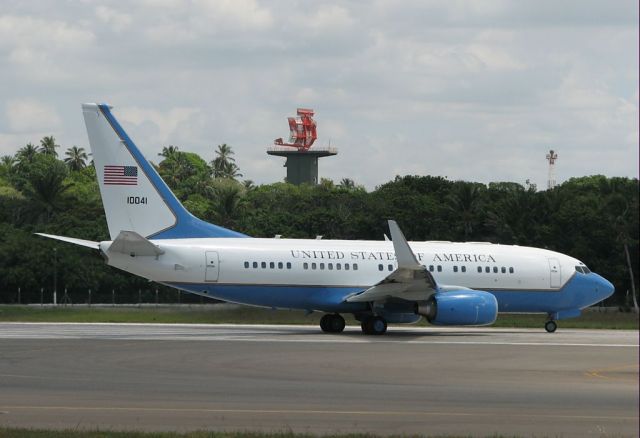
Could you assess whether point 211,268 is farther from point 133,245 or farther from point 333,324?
point 333,324

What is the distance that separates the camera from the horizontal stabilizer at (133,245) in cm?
3497

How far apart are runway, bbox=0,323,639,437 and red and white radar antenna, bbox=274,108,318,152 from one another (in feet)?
416

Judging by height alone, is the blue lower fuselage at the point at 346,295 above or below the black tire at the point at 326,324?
above

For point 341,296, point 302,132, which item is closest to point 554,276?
point 341,296

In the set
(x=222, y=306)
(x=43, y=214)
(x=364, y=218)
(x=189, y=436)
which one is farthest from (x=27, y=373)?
(x=43, y=214)

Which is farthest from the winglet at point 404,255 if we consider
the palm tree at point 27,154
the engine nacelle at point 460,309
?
the palm tree at point 27,154

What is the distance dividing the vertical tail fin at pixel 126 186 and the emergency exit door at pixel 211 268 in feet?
4.06

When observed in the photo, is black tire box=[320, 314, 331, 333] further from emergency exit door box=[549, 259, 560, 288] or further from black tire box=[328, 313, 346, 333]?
emergency exit door box=[549, 259, 560, 288]

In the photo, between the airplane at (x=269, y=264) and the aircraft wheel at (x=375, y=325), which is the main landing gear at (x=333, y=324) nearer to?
the airplane at (x=269, y=264)

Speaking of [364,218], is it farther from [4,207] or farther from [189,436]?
[189,436]

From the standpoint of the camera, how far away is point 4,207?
310 feet

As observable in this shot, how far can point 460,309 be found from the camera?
3550cm

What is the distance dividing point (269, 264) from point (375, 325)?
391 centimetres

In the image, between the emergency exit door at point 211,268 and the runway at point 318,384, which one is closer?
the runway at point 318,384
